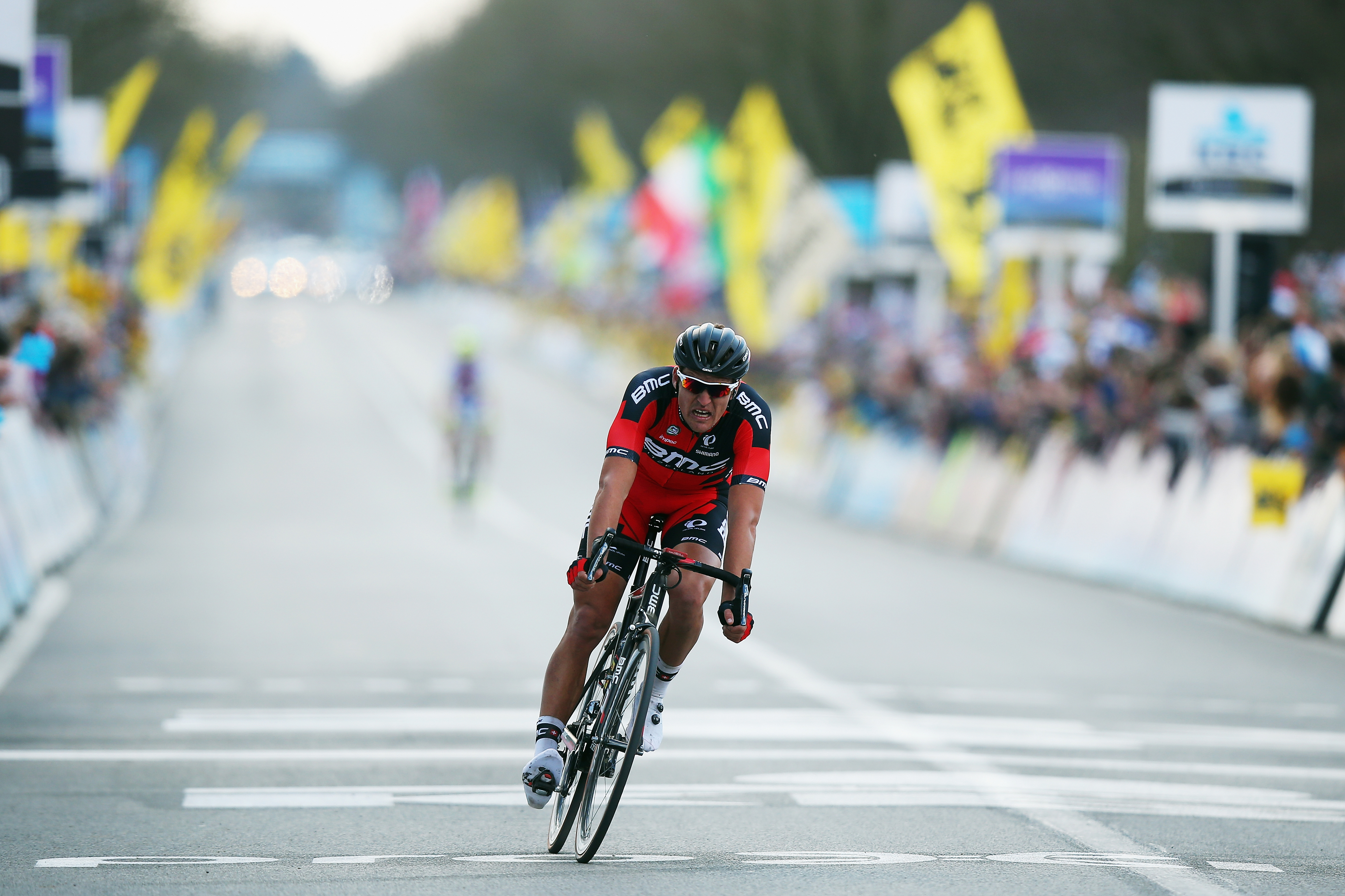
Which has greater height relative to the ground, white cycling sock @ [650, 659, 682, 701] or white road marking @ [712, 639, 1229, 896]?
white cycling sock @ [650, 659, 682, 701]

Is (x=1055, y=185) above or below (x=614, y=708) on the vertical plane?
above

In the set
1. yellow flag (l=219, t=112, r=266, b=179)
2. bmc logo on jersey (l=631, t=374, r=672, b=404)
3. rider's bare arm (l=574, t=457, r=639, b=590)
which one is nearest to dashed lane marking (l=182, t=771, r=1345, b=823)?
rider's bare arm (l=574, t=457, r=639, b=590)

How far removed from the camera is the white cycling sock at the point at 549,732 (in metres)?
7.46

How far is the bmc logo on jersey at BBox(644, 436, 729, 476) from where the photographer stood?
7621 mm

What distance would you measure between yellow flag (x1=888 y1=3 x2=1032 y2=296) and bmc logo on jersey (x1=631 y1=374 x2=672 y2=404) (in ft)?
64.9

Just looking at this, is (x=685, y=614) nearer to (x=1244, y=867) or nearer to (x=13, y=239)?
(x=1244, y=867)

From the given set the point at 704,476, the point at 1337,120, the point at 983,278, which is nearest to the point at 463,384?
the point at 983,278

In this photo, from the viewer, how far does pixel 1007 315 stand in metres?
25.8

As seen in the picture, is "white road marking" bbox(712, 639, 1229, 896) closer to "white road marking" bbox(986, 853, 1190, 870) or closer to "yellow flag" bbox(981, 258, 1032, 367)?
"white road marking" bbox(986, 853, 1190, 870)

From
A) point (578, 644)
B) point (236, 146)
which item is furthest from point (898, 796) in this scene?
point (236, 146)

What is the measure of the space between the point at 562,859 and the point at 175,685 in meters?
5.21

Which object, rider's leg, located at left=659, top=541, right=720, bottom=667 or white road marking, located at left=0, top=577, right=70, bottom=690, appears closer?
rider's leg, located at left=659, top=541, right=720, bottom=667

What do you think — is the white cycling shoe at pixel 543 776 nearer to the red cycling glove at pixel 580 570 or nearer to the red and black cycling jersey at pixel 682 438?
the red cycling glove at pixel 580 570

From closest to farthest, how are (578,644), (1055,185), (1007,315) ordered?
(578,644), (1055,185), (1007,315)
